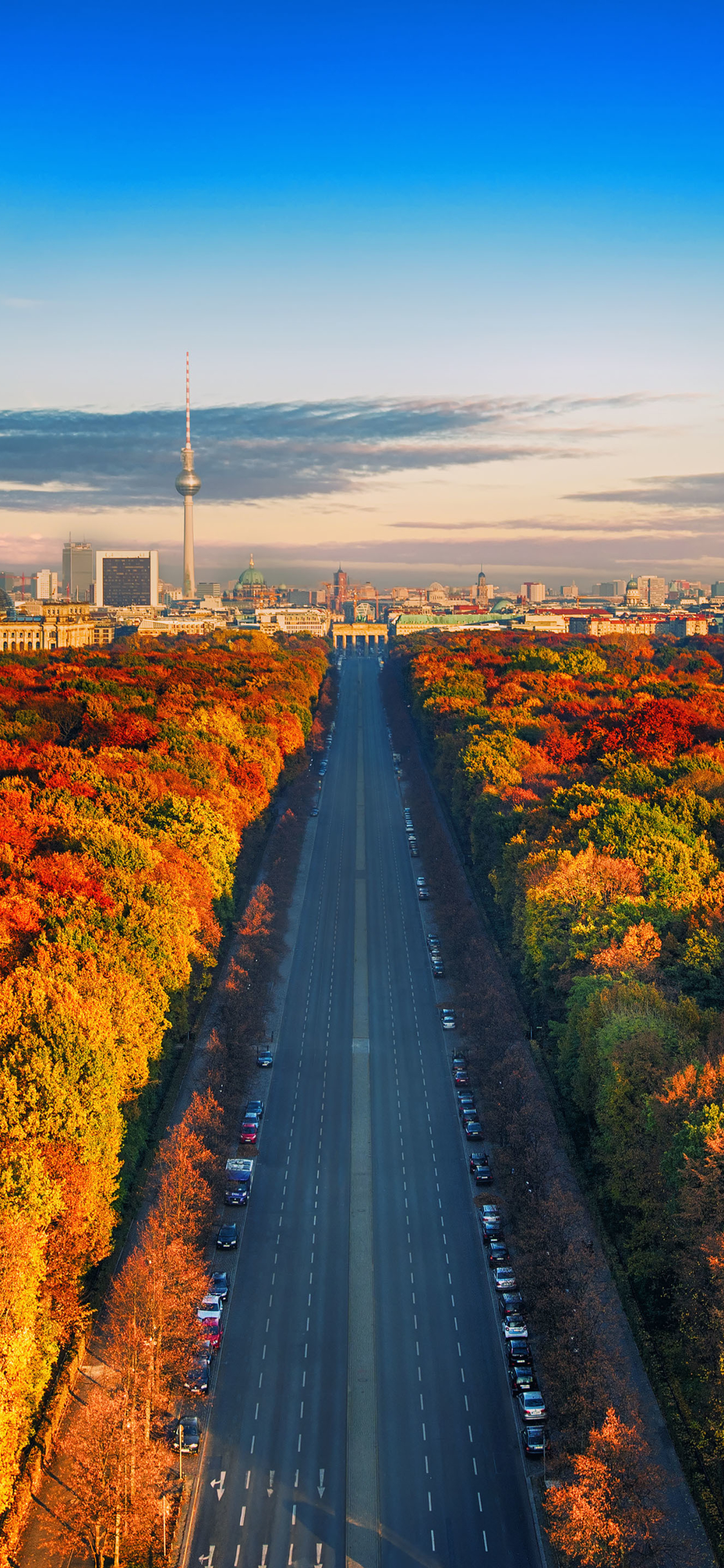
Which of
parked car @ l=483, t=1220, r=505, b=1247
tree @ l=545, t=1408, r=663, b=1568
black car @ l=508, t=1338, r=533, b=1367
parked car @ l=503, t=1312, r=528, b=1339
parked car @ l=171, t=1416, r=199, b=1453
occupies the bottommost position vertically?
parked car @ l=171, t=1416, r=199, b=1453

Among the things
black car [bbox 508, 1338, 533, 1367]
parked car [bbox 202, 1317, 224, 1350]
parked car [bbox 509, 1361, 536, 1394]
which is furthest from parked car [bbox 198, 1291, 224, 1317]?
parked car [bbox 509, 1361, 536, 1394]

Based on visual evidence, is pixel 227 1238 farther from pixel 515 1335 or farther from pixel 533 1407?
pixel 533 1407

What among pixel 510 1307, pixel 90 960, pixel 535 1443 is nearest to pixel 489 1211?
pixel 510 1307

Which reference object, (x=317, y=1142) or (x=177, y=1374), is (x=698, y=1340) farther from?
(x=317, y=1142)

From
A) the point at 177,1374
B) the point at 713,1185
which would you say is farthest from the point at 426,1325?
the point at 713,1185

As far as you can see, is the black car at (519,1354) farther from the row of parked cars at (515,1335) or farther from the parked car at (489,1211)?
the parked car at (489,1211)

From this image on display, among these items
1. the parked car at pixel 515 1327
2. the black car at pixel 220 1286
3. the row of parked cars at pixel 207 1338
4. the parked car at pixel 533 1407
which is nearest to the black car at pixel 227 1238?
the row of parked cars at pixel 207 1338

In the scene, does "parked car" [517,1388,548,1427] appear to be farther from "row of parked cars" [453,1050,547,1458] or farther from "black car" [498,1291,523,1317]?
"black car" [498,1291,523,1317]
